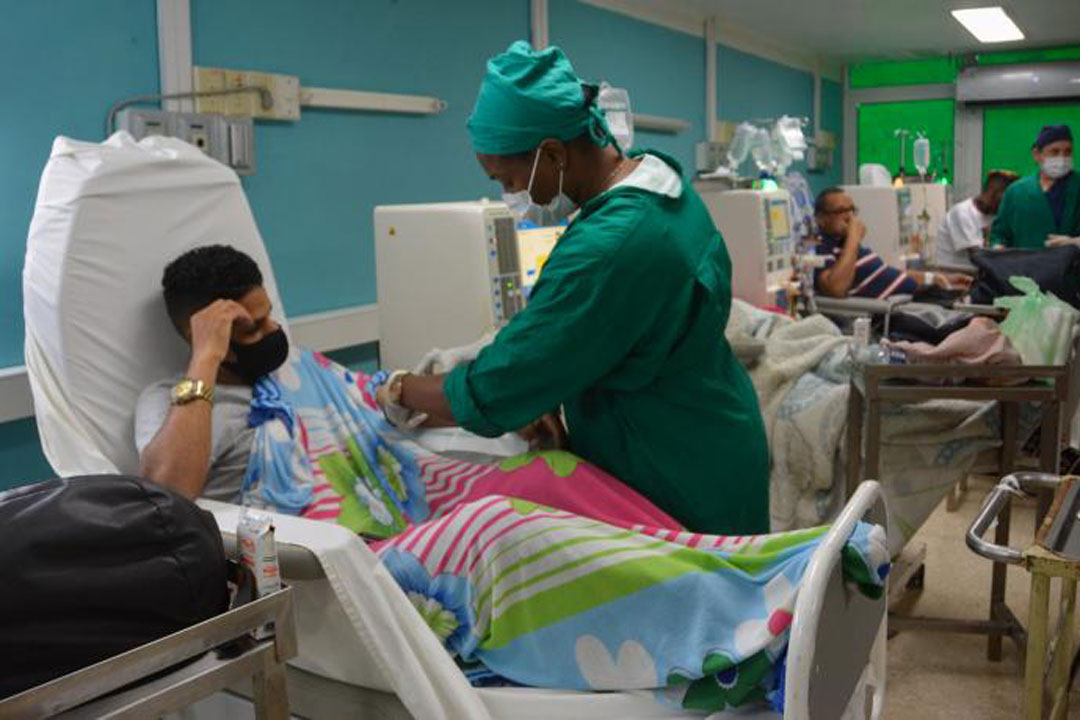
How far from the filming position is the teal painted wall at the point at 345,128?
293 cm

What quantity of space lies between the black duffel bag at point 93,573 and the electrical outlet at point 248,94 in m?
1.81

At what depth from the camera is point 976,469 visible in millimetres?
2840

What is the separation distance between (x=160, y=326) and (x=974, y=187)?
7408 millimetres

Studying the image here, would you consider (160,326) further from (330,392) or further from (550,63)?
(550,63)

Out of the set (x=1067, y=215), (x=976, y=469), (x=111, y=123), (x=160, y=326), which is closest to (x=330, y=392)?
(x=160, y=326)

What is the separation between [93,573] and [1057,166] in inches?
218

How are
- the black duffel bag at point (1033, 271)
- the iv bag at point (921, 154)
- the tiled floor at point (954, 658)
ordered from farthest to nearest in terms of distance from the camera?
the iv bag at point (921, 154)
the black duffel bag at point (1033, 271)
the tiled floor at point (954, 658)

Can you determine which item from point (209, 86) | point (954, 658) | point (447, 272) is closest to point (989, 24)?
point (954, 658)

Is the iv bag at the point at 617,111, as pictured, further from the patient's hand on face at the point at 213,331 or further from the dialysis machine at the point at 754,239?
the patient's hand on face at the point at 213,331

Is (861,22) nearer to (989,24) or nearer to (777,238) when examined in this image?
(989,24)

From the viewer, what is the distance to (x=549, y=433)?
2.01 metres

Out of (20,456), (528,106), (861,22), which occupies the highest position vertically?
(861,22)

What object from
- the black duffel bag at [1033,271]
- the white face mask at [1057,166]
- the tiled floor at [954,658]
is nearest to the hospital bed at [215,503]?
the tiled floor at [954,658]

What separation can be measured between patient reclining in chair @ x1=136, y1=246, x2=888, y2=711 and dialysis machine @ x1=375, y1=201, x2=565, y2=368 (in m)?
0.76
